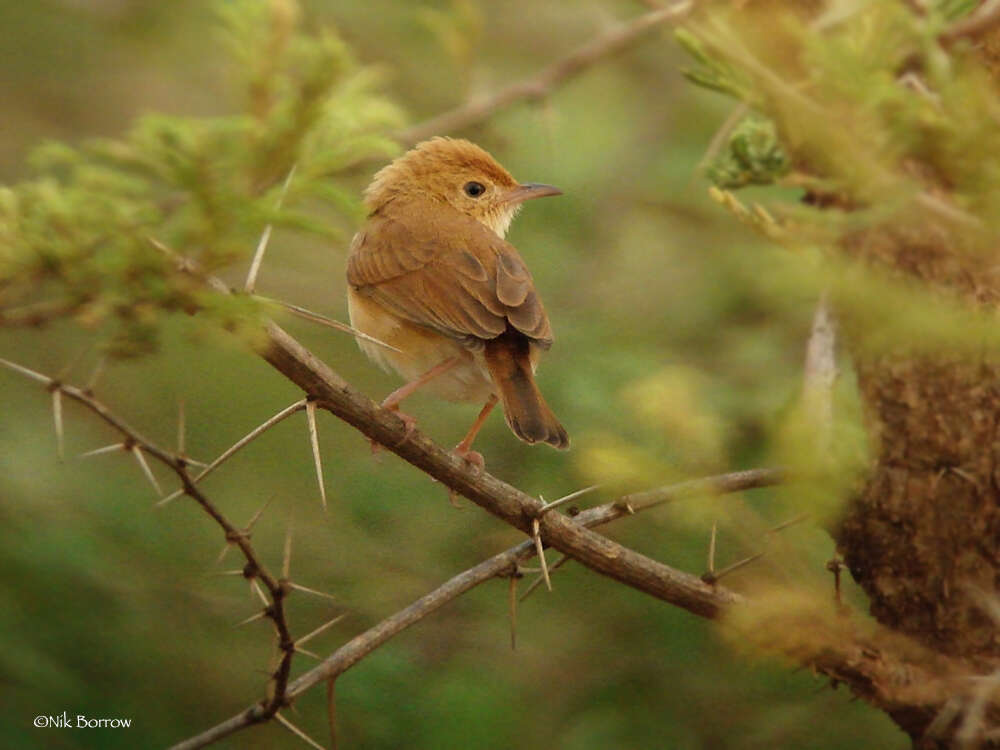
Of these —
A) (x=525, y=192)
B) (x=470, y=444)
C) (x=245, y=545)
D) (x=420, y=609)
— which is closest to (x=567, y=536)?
(x=420, y=609)

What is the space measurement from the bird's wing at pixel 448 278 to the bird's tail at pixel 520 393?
96 millimetres

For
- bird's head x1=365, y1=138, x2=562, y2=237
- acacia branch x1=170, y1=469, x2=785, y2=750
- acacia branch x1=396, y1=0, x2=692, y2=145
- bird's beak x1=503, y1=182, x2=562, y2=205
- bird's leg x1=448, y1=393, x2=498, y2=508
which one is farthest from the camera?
bird's head x1=365, y1=138, x2=562, y2=237

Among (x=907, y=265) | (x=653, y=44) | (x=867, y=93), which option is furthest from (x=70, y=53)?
(x=867, y=93)

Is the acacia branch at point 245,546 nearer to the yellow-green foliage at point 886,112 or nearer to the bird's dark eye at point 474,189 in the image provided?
the yellow-green foliage at point 886,112

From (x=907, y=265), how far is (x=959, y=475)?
61 cm

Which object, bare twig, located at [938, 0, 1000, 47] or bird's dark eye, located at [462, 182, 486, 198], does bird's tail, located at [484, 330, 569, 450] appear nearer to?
bird's dark eye, located at [462, 182, 486, 198]

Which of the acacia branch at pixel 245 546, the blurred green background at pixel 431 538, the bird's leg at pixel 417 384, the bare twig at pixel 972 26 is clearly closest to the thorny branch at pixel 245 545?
the acacia branch at pixel 245 546

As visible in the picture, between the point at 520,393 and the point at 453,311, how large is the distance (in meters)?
0.46

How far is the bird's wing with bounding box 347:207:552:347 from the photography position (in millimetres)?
4695

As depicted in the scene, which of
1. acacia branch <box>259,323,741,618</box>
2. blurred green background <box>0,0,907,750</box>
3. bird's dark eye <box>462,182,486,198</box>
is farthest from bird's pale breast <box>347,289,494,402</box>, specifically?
acacia branch <box>259,323,741,618</box>

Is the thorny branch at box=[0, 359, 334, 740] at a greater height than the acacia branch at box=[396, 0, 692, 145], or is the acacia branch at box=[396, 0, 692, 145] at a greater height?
the acacia branch at box=[396, 0, 692, 145]

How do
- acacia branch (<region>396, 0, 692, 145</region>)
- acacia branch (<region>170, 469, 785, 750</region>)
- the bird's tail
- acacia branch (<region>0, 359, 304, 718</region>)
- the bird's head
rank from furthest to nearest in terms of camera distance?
the bird's head, acacia branch (<region>396, 0, 692, 145</region>), the bird's tail, acacia branch (<region>170, 469, 785, 750</region>), acacia branch (<region>0, 359, 304, 718</region>)

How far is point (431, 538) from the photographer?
5500mm

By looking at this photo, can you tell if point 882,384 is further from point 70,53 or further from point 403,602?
point 70,53
